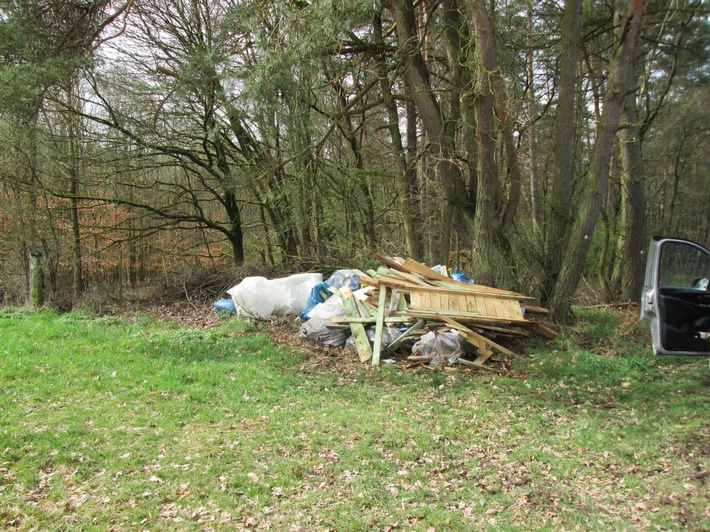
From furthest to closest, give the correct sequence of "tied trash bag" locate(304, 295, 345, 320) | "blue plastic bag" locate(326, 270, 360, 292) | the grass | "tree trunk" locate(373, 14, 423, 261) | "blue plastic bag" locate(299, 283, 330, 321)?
"tree trunk" locate(373, 14, 423, 261) < "blue plastic bag" locate(326, 270, 360, 292) < "blue plastic bag" locate(299, 283, 330, 321) < "tied trash bag" locate(304, 295, 345, 320) < the grass

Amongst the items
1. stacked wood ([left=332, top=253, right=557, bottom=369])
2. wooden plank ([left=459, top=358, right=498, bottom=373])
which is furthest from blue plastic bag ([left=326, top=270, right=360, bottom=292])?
wooden plank ([left=459, top=358, right=498, bottom=373])

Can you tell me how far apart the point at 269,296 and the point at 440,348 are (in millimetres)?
4248

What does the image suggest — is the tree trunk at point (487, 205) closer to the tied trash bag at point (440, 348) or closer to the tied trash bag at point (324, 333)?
the tied trash bag at point (440, 348)

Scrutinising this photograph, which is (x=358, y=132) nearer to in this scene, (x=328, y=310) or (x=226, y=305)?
(x=226, y=305)

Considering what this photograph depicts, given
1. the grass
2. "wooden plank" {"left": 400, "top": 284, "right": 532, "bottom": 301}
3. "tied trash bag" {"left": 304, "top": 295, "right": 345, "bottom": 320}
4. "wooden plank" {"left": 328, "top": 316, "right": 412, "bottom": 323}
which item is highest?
"wooden plank" {"left": 400, "top": 284, "right": 532, "bottom": 301}

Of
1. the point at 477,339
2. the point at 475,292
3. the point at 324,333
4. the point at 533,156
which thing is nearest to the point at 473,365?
the point at 477,339

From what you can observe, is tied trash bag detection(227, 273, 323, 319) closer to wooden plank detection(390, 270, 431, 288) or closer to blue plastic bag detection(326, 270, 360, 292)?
blue plastic bag detection(326, 270, 360, 292)

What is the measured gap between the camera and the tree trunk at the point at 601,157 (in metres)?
7.97

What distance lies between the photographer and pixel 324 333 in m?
8.65

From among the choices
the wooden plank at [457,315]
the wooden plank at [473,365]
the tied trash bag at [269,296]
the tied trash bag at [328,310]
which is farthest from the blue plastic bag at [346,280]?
the wooden plank at [473,365]

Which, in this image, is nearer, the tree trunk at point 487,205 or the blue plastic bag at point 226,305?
the tree trunk at point 487,205

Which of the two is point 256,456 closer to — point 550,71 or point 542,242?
point 542,242

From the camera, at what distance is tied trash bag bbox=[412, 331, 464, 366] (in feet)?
24.5

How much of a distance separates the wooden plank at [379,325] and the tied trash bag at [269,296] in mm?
2620
